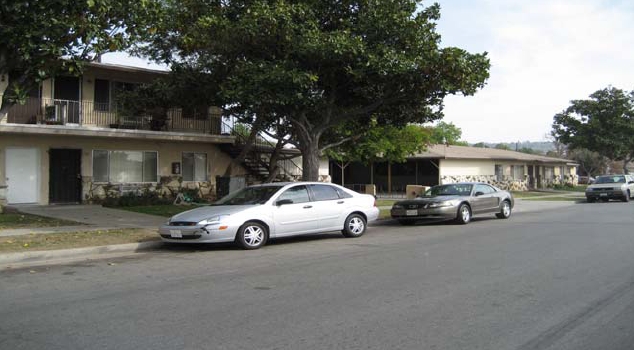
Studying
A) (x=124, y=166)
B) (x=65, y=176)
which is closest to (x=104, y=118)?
(x=124, y=166)

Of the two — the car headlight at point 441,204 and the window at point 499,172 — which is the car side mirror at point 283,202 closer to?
the car headlight at point 441,204

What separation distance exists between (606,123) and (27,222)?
4191cm

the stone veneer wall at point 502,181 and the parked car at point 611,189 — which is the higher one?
the stone veneer wall at point 502,181

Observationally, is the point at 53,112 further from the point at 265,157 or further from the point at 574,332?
the point at 574,332

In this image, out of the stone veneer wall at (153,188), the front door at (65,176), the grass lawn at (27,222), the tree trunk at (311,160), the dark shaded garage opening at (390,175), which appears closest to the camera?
the grass lawn at (27,222)

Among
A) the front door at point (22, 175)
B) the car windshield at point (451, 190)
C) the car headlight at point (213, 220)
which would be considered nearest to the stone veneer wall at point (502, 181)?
the car windshield at point (451, 190)

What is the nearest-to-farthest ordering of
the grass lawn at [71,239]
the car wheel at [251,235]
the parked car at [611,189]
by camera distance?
the grass lawn at [71,239], the car wheel at [251,235], the parked car at [611,189]

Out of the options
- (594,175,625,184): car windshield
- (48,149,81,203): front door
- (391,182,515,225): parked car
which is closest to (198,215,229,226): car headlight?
(391,182,515,225): parked car

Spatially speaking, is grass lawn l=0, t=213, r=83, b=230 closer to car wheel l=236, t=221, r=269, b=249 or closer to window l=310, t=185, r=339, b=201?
car wheel l=236, t=221, r=269, b=249

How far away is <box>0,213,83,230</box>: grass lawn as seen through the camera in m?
13.7

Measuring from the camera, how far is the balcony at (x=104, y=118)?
1923 cm

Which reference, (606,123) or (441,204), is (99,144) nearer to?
(441,204)

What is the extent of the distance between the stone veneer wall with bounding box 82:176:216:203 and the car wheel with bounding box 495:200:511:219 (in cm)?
1219

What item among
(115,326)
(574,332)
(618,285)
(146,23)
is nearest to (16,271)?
(115,326)
